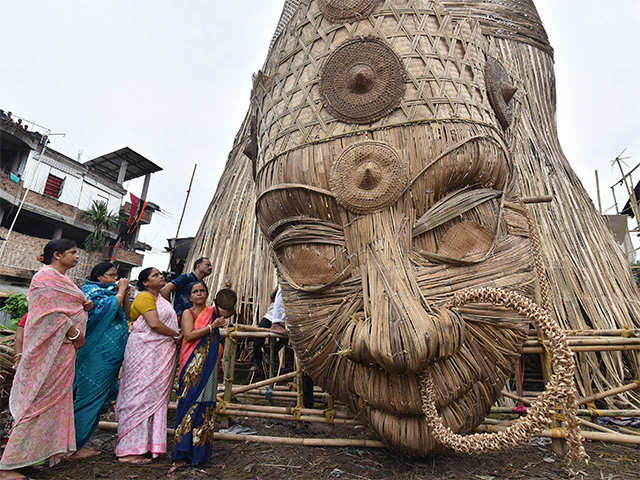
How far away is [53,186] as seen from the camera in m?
21.8

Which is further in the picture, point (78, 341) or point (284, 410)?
point (284, 410)

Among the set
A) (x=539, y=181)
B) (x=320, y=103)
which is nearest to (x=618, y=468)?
(x=320, y=103)

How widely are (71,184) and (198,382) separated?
2529cm

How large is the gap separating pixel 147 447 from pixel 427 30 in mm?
3666

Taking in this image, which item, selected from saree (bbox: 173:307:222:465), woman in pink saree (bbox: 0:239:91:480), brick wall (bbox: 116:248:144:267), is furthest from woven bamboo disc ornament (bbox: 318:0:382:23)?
brick wall (bbox: 116:248:144:267)

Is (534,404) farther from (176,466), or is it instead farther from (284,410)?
(176,466)

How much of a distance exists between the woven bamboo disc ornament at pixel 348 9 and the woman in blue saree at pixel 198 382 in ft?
7.23

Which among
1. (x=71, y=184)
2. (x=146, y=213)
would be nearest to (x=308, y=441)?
(x=71, y=184)

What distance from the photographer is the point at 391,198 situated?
7.18 feet

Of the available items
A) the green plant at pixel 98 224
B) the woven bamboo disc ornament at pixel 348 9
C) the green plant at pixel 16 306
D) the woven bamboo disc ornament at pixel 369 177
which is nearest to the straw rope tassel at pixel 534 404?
the woven bamboo disc ornament at pixel 369 177

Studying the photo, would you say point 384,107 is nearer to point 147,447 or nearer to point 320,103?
point 320,103

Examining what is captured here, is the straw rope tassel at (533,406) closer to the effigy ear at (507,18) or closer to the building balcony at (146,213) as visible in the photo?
the effigy ear at (507,18)

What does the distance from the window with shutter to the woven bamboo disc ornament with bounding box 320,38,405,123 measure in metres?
24.9

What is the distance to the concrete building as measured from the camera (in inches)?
700
